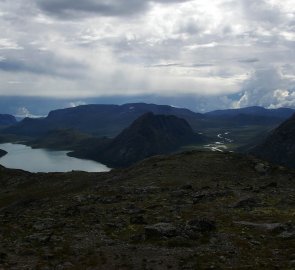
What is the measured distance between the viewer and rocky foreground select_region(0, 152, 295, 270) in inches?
1249

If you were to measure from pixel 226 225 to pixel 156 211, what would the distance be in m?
9.56

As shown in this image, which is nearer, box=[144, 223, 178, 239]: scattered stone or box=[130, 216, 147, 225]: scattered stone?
box=[144, 223, 178, 239]: scattered stone

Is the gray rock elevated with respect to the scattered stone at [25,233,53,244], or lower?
elevated

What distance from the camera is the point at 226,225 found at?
40656mm

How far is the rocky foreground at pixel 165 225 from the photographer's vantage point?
31.7 m

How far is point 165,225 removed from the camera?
38656mm

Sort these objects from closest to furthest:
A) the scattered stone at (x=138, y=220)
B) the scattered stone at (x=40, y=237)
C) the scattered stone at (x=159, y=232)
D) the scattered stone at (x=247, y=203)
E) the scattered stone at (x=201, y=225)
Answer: the scattered stone at (x=40, y=237) → the scattered stone at (x=159, y=232) → the scattered stone at (x=201, y=225) → the scattered stone at (x=138, y=220) → the scattered stone at (x=247, y=203)

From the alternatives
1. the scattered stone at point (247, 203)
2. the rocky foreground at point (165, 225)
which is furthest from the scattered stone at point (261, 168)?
the scattered stone at point (247, 203)

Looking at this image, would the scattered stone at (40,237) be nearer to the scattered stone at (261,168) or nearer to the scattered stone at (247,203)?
the scattered stone at (247,203)

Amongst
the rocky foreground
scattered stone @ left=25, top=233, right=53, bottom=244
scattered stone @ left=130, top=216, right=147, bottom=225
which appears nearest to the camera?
the rocky foreground

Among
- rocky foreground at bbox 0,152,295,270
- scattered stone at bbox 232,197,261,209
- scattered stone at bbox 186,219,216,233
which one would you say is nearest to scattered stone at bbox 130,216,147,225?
rocky foreground at bbox 0,152,295,270

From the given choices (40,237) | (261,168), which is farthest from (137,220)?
(261,168)

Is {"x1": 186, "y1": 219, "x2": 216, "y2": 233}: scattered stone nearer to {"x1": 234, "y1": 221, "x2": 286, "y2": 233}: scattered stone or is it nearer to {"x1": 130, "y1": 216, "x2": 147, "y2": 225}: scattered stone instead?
{"x1": 234, "y1": 221, "x2": 286, "y2": 233}: scattered stone

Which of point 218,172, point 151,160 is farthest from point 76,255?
point 151,160
